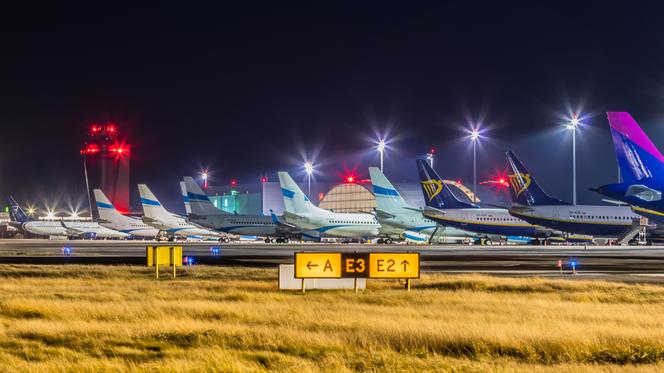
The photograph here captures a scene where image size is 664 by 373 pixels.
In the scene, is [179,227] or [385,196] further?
[179,227]

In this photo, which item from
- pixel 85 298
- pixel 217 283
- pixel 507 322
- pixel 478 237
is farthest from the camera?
pixel 478 237

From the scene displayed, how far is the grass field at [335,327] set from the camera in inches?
672

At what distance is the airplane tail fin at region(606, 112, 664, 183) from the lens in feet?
181

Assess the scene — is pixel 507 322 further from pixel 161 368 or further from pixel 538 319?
pixel 161 368

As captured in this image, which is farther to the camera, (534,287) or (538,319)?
(534,287)

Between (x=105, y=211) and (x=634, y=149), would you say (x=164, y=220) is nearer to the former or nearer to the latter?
(x=105, y=211)

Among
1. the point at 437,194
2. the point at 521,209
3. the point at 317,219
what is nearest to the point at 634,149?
the point at 521,209

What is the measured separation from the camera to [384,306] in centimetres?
2816

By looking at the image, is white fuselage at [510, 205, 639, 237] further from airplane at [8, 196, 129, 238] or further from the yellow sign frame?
airplane at [8, 196, 129, 238]

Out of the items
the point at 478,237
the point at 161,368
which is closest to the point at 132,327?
Answer: the point at 161,368

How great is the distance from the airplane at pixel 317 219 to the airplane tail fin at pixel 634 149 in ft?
239

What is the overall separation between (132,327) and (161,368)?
6523mm

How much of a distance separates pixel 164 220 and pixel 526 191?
64.6 metres

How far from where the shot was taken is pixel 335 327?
73.4ft
